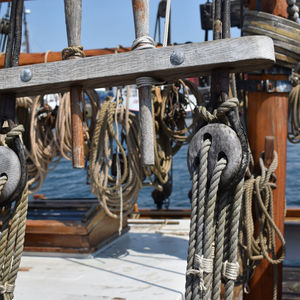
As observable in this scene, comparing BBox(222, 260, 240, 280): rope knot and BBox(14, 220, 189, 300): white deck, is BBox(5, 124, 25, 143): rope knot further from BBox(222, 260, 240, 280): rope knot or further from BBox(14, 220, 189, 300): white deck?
BBox(14, 220, 189, 300): white deck

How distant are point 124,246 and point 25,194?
2489 millimetres

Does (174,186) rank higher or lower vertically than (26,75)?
lower

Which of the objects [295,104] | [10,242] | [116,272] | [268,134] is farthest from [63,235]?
[295,104]

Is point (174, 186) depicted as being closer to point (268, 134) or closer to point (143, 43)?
point (268, 134)

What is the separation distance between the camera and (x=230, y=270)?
1341 mm

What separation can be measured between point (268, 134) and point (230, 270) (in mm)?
1844

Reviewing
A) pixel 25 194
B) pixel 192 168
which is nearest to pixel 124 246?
pixel 25 194

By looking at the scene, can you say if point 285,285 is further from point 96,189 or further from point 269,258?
point 96,189

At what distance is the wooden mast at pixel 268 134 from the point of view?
2.99 metres

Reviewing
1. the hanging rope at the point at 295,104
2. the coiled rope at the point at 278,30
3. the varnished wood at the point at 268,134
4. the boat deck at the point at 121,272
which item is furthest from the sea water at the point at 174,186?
the coiled rope at the point at 278,30

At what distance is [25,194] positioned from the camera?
1651mm

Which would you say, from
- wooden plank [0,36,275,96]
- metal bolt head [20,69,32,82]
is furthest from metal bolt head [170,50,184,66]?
metal bolt head [20,69,32,82]

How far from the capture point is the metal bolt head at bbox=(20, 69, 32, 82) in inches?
59.9

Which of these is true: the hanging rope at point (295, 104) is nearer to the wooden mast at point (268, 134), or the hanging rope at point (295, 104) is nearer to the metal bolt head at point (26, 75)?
the wooden mast at point (268, 134)
